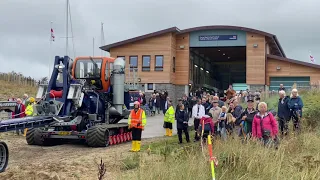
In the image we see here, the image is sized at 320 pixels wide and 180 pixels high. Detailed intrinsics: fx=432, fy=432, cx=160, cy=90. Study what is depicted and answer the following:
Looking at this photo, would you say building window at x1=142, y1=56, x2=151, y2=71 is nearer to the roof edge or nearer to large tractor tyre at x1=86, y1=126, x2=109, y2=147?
the roof edge

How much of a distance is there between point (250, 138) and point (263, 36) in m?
27.1

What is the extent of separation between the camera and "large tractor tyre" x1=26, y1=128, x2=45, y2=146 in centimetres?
1523

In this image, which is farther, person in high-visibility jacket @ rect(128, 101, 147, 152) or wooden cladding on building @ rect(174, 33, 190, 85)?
wooden cladding on building @ rect(174, 33, 190, 85)

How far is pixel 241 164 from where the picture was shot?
774cm

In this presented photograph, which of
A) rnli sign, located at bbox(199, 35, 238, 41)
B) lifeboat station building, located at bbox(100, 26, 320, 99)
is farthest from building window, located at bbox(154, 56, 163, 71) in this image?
rnli sign, located at bbox(199, 35, 238, 41)

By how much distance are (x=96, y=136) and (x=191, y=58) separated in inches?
998

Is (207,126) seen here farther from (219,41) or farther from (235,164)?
(219,41)

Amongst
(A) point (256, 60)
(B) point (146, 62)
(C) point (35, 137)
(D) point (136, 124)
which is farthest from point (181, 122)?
(B) point (146, 62)

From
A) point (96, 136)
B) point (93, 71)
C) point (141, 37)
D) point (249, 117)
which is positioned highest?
point (141, 37)

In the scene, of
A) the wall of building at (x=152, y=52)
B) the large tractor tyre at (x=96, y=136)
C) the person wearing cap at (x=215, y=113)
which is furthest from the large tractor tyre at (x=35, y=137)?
the wall of building at (x=152, y=52)

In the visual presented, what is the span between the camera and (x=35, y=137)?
15.3 meters

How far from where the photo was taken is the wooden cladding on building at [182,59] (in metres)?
37.0

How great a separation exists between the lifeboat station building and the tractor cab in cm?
1788

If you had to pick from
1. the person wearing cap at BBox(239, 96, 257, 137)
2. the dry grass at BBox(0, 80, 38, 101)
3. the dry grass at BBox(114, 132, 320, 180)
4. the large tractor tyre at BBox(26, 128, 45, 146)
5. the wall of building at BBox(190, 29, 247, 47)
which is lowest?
the large tractor tyre at BBox(26, 128, 45, 146)
